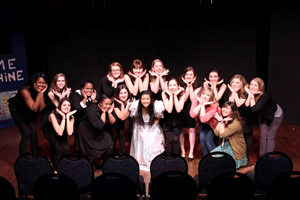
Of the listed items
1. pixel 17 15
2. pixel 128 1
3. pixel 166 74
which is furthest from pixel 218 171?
pixel 17 15

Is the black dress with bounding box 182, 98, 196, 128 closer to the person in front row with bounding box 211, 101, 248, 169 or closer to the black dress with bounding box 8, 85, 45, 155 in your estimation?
the person in front row with bounding box 211, 101, 248, 169

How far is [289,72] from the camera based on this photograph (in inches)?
257

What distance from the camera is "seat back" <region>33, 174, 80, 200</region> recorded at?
3.12 meters

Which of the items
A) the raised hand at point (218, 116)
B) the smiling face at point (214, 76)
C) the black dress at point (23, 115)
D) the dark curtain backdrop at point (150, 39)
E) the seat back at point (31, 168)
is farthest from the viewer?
the dark curtain backdrop at point (150, 39)

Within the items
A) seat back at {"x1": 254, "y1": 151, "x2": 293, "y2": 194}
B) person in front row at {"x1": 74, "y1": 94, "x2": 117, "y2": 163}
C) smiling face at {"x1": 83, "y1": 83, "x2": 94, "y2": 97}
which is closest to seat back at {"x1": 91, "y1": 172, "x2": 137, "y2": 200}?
seat back at {"x1": 254, "y1": 151, "x2": 293, "y2": 194}

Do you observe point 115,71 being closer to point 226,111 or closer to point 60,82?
point 60,82

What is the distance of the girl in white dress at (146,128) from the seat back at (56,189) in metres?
1.81

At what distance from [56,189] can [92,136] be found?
61.3 inches

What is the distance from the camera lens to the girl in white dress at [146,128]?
472cm

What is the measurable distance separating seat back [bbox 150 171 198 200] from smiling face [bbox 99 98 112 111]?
5.86 ft

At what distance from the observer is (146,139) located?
4.86 metres

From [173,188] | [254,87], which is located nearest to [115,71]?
[254,87]

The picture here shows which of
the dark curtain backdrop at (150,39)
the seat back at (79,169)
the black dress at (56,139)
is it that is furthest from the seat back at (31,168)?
the dark curtain backdrop at (150,39)

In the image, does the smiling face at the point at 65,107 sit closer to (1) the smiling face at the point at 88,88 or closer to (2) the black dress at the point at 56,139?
(2) the black dress at the point at 56,139
